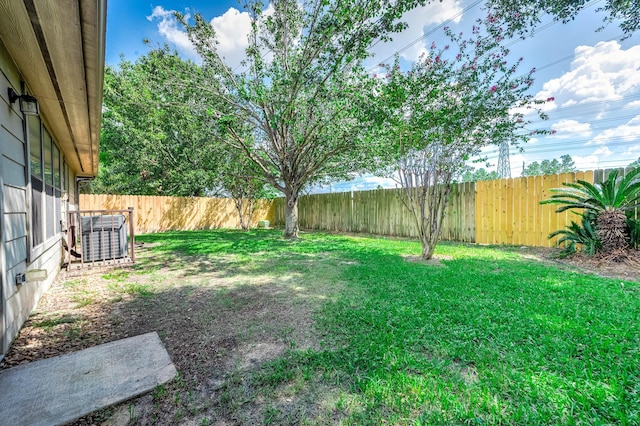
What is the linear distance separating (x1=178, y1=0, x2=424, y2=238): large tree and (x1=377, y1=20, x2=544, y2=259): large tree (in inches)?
43.9

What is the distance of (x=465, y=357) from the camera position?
180cm

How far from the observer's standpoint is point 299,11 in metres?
6.60

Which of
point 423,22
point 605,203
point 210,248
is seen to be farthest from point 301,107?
point 605,203

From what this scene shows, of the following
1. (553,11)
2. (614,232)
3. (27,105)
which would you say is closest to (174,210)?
(27,105)

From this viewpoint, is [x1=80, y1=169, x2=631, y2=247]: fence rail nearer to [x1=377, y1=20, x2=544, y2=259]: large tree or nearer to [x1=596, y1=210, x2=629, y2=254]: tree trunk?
[x1=596, y1=210, x2=629, y2=254]: tree trunk

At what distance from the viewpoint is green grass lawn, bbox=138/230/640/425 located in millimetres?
1341

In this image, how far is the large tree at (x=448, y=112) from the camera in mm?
4652

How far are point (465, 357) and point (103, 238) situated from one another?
5.80 m

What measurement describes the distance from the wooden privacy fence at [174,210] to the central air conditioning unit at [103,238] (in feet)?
23.4

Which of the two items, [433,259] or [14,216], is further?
[433,259]

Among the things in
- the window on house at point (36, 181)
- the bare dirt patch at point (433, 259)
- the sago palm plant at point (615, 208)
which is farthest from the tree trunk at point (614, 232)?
the window on house at point (36, 181)

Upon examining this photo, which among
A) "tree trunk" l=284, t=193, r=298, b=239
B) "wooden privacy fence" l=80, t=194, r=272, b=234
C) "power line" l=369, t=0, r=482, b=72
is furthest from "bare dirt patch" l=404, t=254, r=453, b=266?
"wooden privacy fence" l=80, t=194, r=272, b=234

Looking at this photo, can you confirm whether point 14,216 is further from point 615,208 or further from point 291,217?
point 615,208

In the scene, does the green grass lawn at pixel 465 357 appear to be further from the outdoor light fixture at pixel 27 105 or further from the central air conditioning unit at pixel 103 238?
the central air conditioning unit at pixel 103 238
